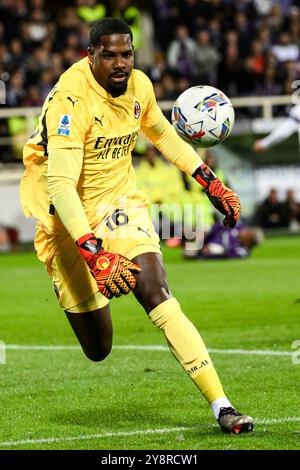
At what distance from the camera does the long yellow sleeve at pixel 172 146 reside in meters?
7.36

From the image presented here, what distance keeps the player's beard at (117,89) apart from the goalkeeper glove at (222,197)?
2.50 feet

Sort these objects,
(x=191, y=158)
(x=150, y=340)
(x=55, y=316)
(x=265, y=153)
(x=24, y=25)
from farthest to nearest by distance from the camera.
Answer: (x=24, y=25) → (x=265, y=153) → (x=55, y=316) → (x=150, y=340) → (x=191, y=158)

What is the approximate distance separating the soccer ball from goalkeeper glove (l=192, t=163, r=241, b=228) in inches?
15.5

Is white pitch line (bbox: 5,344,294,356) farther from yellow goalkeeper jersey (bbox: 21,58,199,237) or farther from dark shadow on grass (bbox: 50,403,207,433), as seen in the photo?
yellow goalkeeper jersey (bbox: 21,58,199,237)

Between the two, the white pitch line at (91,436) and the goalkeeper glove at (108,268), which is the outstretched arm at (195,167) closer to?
the goalkeeper glove at (108,268)

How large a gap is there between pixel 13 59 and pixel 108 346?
15841 mm

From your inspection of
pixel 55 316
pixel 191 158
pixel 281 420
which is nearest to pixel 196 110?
pixel 191 158

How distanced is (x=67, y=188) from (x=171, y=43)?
1895 centimetres

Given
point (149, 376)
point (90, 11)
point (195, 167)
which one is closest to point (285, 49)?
point (90, 11)

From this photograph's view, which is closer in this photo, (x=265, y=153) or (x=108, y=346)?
(x=108, y=346)

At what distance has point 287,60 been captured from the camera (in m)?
25.1

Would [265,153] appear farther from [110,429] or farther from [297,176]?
[110,429]

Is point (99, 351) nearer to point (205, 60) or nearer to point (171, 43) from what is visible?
point (205, 60)

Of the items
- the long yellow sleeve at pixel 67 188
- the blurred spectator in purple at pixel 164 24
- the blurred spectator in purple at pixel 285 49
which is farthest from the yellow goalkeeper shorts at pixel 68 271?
the blurred spectator in purple at pixel 285 49
